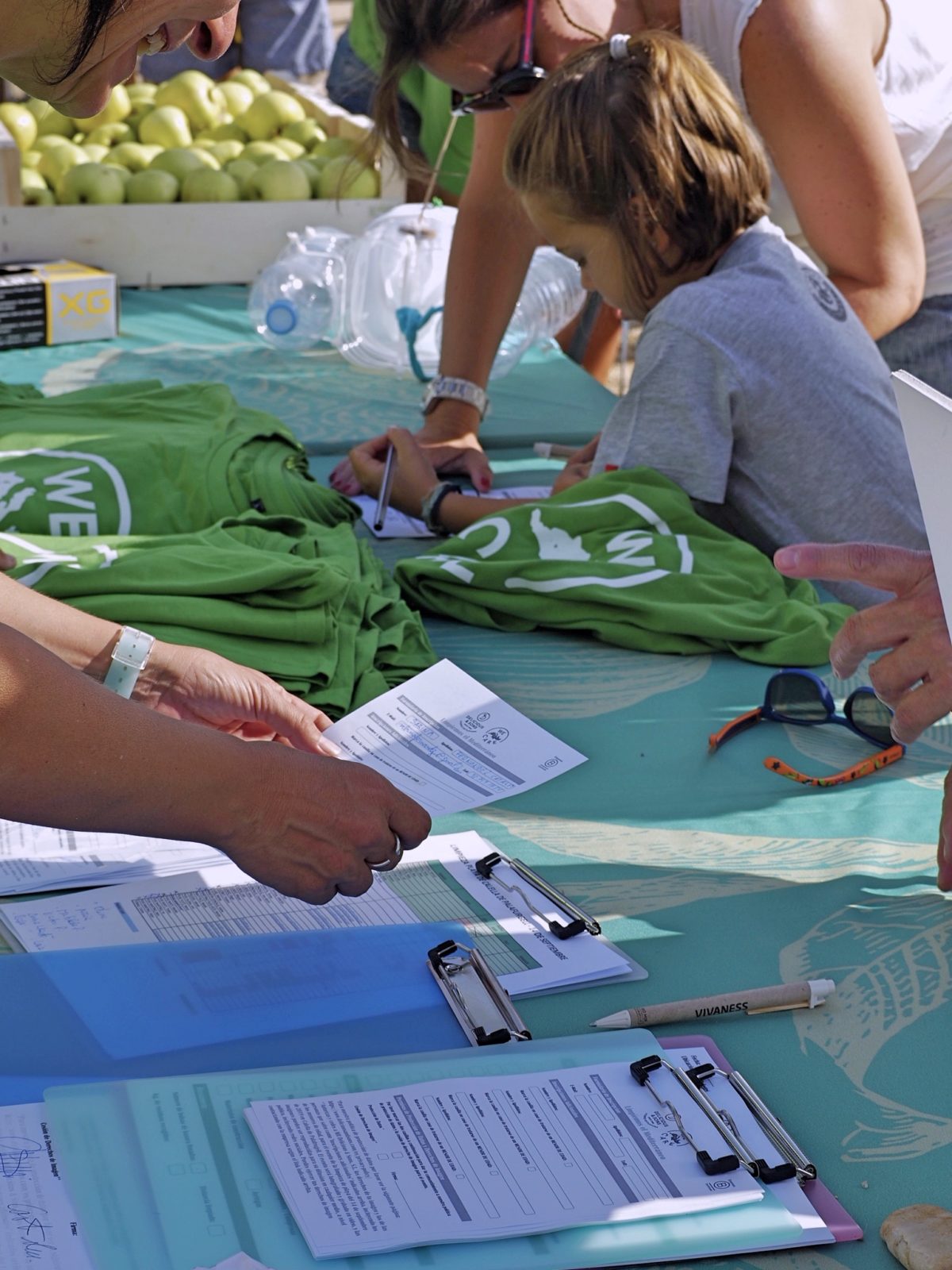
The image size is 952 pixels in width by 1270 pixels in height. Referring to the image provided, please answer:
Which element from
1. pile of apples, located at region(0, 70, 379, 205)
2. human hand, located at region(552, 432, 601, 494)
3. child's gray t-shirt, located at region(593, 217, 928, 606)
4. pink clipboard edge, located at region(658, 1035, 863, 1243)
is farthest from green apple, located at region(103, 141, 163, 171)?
pink clipboard edge, located at region(658, 1035, 863, 1243)

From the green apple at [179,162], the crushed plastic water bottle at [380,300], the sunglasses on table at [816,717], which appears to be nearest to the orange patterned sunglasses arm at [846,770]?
the sunglasses on table at [816,717]

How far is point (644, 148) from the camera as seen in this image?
66.9 inches

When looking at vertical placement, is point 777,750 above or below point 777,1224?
below

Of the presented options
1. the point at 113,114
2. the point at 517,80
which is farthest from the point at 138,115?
the point at 517,80

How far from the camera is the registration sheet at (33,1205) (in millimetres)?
653

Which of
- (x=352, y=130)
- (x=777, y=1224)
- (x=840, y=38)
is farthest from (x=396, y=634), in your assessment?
(x=352, y=130)

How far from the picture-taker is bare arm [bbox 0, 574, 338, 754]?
1.18 m

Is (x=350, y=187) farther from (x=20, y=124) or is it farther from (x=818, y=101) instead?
(x=818, y=101)

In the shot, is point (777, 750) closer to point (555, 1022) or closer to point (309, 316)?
point (555, 1022)

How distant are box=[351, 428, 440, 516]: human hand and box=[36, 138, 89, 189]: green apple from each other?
168 centimetres

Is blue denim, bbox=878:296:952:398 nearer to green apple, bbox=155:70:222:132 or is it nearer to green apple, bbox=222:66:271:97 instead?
green apple, bbox=155:70:222:132

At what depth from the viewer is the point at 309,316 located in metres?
2.76

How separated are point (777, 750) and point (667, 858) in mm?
249

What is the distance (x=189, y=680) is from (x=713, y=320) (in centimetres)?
82
